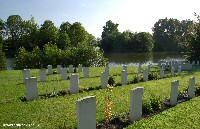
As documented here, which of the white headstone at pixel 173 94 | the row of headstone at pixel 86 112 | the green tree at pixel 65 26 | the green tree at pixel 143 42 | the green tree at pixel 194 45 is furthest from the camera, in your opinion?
the green tree at pixel 143 42

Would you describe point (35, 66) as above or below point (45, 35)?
below

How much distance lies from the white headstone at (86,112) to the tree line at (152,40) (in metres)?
78.1

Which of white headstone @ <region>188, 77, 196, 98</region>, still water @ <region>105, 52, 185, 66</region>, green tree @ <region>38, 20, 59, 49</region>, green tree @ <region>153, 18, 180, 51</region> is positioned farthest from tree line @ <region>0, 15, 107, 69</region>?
green tree @ <region>153, 18, 180, 51</region>

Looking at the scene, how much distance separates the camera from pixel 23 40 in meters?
70.4

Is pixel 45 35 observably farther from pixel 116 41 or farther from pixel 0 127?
pixel 0 127

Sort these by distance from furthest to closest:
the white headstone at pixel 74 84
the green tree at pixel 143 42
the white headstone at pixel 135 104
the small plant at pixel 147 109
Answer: the green tree at pixel 143 42 → the white headstone at pixel 74 84 → the small plant at pixel 147 109 → the white headstone at pixel 135 104

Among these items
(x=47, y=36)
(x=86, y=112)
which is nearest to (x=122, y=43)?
(x=47, y=36)

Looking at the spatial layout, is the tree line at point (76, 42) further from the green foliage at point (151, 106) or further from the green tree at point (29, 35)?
the green foliage at point (151, 106)

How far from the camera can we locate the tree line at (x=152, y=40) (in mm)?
90125

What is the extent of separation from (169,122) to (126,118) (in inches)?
60.3

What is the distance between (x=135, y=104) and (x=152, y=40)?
8454 centimetres

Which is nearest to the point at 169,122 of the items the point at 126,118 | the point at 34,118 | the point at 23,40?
the point at 126,118

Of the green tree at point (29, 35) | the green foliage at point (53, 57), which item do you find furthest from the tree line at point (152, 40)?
the green foliage at point (53, 57)

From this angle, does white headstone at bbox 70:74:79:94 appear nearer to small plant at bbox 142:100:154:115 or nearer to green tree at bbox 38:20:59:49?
small plant at bbox 142:100:154:115
